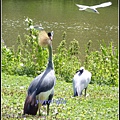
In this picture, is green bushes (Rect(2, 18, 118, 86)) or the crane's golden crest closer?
the crane's golden crest

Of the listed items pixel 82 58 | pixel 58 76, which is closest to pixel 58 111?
pixel 58 76

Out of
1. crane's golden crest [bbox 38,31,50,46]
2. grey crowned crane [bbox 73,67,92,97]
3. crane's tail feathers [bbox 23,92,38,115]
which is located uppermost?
crane's golden crest [bbox 38,31,50,46]

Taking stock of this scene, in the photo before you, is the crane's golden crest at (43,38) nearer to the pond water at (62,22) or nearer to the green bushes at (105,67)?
the green bushes at (105,67)

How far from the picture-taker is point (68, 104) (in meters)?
5.90

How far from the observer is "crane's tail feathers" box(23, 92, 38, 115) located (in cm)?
453

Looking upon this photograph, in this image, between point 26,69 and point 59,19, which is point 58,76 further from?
point 59,19

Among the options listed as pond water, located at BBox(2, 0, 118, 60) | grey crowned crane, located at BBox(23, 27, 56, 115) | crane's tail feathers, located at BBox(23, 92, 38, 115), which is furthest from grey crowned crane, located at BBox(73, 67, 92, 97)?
pond water, located at BBox(2, 0, 118, 60)

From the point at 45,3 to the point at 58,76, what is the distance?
25.5 metres

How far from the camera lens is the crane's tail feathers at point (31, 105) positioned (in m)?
4.53

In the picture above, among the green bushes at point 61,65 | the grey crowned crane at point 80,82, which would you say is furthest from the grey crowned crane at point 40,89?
the green bushes at point 61,65

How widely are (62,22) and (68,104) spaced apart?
757 inches

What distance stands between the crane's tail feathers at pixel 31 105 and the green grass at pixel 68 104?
8 cm

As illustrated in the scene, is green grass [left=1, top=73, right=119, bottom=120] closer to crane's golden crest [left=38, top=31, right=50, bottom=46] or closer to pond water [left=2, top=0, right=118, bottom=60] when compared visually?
crane's golden crest [left=38, top=31, right=50, bottom=46]

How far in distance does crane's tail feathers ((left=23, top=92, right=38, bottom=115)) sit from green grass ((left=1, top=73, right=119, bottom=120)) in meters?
0.08
